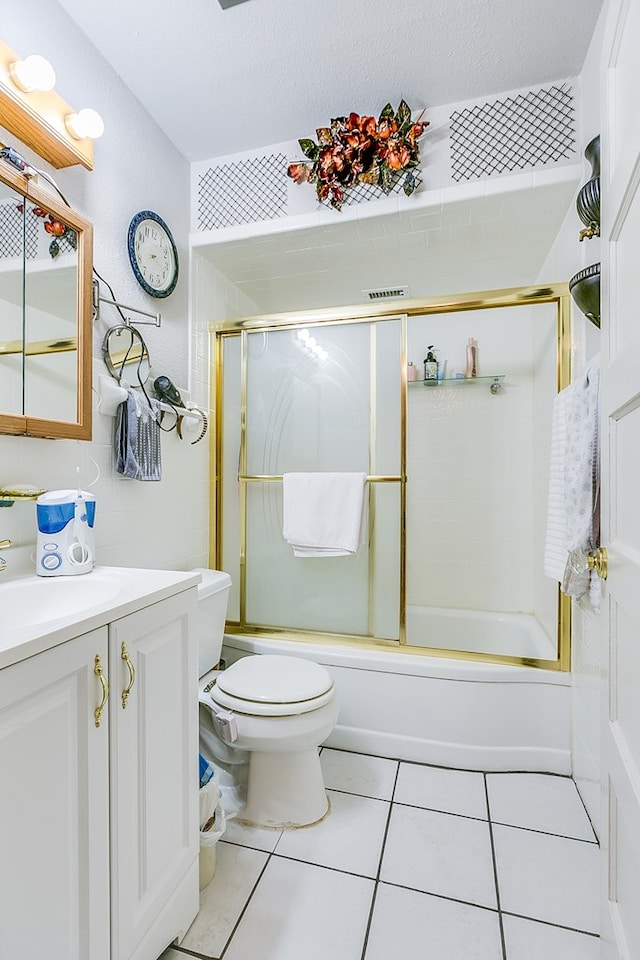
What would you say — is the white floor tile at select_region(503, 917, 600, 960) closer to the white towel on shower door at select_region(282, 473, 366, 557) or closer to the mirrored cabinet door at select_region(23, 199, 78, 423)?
the white towel on shower door at select_region(282, 473, 366, 557)

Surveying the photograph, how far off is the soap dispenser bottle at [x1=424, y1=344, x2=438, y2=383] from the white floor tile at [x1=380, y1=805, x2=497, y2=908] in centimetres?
212

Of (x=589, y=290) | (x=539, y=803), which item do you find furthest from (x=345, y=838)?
(x=589, y=290)

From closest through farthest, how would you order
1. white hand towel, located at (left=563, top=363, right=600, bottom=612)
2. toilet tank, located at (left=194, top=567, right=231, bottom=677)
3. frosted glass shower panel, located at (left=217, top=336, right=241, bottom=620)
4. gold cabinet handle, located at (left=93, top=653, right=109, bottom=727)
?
gold cabinet handle, located at (left=93, top=653, right=109, bottom=727) → white hand towel, located at (left=563, top=363, right=600, bottom=612) → toilet tank, located at (left=194, top=567, right=231, bottom=677) → frosted glass shower panel, located at (left=217, top=336, right=241, bottom=620)

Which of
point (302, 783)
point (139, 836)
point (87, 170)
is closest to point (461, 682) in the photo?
point (302, 783)

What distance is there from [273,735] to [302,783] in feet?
0.79

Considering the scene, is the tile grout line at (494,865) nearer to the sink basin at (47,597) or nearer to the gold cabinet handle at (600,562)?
the gold cabinet handle at (600,562)

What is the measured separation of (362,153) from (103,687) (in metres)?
2.05

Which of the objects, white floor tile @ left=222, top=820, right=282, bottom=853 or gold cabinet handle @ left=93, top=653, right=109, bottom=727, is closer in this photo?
gold cabinet handle @ left=93, top=653, right=109, bottom=727

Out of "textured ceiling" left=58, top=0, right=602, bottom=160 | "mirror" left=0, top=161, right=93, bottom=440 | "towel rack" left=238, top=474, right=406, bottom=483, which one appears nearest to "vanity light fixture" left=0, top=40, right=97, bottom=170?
"mirror" left=0, top=161, right=93, bottom=440

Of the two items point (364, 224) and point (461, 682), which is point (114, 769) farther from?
point (364, 224)

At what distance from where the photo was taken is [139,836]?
0.98 metres

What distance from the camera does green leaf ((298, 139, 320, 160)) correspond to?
1988 mm

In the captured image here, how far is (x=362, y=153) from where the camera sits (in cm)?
193

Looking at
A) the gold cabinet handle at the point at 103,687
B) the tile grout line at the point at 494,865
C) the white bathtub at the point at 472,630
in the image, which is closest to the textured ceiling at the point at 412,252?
the white bathtub at the point at 472,630
